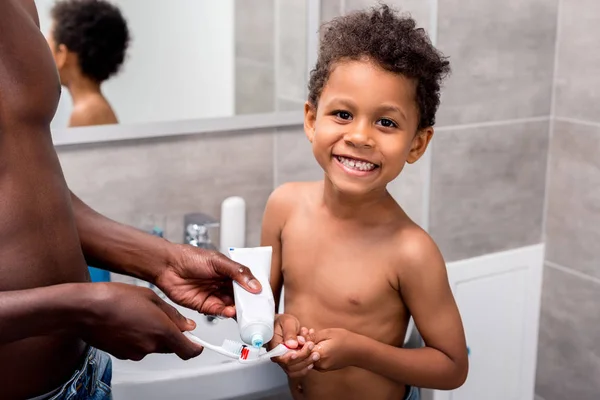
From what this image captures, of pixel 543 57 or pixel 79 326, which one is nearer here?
pixel 79 326

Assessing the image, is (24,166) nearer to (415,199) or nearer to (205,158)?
(205,158)

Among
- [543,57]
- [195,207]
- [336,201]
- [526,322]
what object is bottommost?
[526,322]

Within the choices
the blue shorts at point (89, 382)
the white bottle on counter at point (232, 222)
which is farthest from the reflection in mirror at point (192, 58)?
the blue shorts at point (89, 382)

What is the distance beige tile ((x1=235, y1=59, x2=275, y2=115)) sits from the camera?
5.45ft

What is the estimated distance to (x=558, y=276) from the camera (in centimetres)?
182

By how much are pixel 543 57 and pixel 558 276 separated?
53 centimetres

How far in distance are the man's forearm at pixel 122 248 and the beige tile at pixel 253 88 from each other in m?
0.62

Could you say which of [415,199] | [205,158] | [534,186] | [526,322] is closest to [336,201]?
[415,199]

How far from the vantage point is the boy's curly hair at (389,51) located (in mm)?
1126

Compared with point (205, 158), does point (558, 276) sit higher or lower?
lower

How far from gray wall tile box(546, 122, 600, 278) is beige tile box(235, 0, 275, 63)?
71 cm

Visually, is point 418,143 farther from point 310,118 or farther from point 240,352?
point 240,352

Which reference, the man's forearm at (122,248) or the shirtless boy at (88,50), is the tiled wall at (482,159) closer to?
the shirtless boy at (88,50)

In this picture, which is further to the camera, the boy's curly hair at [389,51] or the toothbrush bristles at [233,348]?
the boy's curly hair at [389,51]
